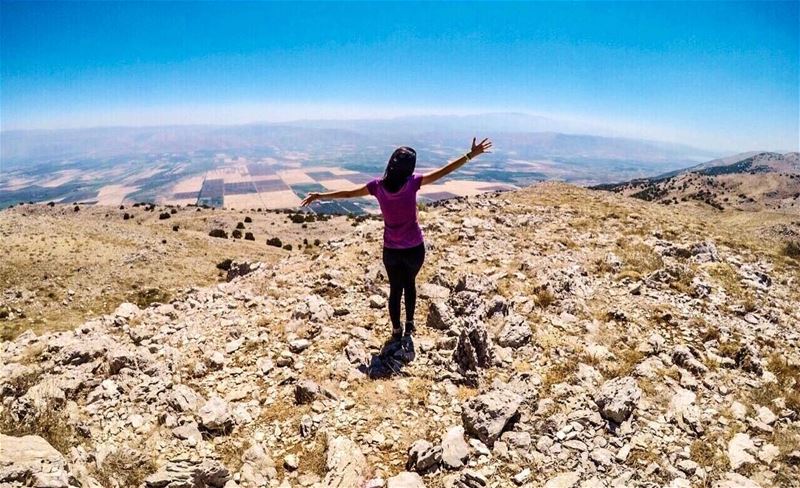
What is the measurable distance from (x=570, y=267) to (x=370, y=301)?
19.5ft

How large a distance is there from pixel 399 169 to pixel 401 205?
0.60 m

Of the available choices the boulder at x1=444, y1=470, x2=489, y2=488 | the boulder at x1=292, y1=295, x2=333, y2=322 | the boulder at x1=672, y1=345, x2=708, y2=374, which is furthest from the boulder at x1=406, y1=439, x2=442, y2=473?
the boulder at x1=672, y1=345, x2=708, y2=374

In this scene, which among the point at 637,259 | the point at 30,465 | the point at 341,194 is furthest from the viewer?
the point at 637,259

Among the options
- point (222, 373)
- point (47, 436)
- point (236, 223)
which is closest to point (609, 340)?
point (222, 373)

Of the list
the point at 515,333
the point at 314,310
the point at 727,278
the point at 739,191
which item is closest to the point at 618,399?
the point at 515,333

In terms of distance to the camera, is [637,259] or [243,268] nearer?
[637,259]

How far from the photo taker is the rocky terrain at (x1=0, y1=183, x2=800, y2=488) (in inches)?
196

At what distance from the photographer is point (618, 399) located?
5.86m

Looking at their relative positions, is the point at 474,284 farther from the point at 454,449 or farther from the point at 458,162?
the point at 454,449

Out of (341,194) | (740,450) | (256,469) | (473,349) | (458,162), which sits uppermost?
(458,162)

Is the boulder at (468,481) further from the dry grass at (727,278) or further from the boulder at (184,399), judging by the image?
the dry grass at (727,278)

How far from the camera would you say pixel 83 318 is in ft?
64.5

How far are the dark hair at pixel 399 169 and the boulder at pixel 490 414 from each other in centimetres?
344

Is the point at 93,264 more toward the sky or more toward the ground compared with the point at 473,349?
more toward the ground
